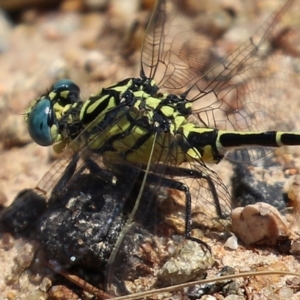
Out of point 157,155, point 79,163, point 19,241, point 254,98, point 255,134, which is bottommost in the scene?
point 19,241

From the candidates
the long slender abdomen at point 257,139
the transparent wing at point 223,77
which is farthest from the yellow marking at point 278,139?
the transparent wing at point 223,77

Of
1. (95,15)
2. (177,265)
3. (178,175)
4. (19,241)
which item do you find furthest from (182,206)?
(95,15)

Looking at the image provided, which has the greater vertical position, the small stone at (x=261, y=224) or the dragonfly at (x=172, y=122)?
the dragonfly at (x=172, y=122)

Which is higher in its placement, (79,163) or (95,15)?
(95,15)

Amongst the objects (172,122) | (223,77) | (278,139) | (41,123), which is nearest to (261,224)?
(278,139)

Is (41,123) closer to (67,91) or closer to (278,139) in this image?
(67,91)

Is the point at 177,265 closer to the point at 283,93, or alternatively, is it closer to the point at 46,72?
the point at 283,93

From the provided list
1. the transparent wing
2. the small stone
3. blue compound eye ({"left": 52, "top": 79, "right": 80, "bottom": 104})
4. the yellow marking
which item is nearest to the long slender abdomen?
the yellow marking

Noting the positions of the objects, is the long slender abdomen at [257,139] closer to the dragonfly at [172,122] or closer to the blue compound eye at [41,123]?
the dragonfly at [172,122]
